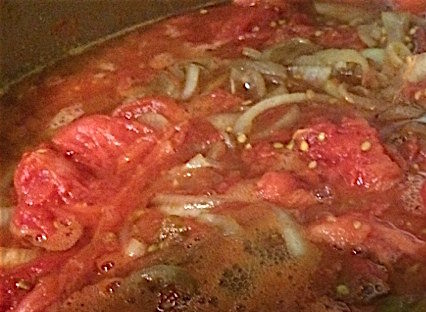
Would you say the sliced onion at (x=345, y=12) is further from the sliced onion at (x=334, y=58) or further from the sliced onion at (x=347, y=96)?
the sliced onion at (x=347, y=96)

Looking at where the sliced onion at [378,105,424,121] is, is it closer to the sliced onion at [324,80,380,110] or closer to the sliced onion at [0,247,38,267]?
the sliced onion at [324,80,380,110]

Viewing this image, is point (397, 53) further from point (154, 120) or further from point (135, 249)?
point (135, 249)

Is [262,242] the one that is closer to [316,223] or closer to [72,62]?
[316,223]

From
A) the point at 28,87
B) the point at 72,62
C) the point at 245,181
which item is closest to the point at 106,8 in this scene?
the point at 72,62

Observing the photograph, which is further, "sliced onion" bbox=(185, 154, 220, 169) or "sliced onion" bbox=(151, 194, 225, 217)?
"sliced onion" bbox=(185, 154, 220, 169)

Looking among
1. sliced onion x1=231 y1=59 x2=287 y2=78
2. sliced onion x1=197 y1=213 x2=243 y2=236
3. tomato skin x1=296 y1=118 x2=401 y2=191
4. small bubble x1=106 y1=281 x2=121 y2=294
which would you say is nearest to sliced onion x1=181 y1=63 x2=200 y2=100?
sliced onion x1=231 y1=59 x2=287 y2=78

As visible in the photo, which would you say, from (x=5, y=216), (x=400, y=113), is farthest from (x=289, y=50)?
(x=5, y=216)
